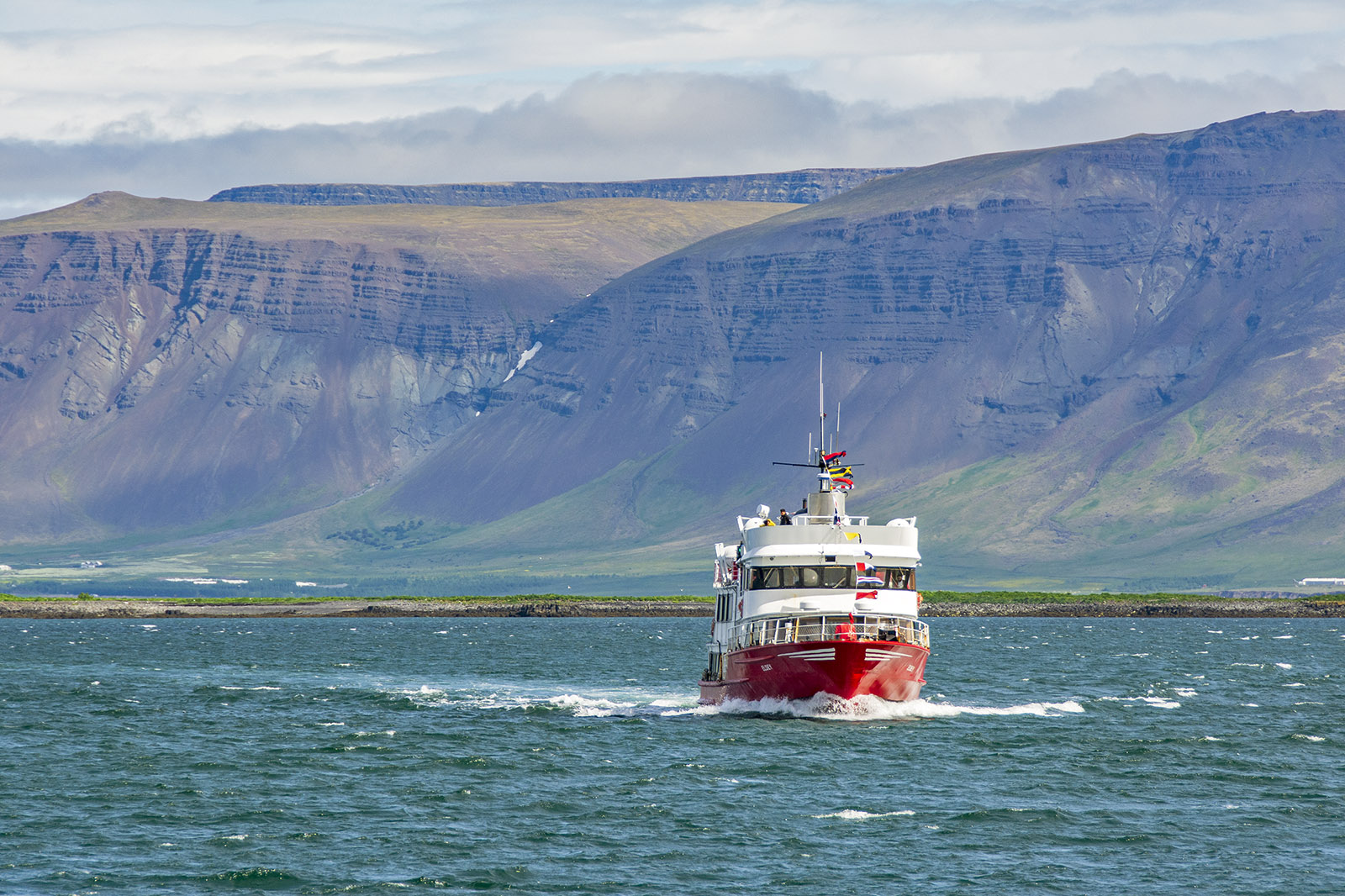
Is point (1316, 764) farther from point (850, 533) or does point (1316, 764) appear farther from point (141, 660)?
point (141, 660)

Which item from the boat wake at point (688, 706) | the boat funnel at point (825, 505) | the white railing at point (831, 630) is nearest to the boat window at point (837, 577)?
the white railing at point (831, 630)

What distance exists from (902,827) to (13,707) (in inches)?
2259

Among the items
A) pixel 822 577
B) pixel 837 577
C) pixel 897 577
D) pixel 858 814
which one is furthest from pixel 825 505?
pixel 858 814

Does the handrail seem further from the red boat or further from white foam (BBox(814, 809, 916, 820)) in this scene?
white foam (BBox(814, 809, 916, 820))

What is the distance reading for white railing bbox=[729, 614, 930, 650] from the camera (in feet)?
255

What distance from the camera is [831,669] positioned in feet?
257

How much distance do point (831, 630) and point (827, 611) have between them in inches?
57.5

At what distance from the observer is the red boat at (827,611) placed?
257ft

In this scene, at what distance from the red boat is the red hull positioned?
48 mm

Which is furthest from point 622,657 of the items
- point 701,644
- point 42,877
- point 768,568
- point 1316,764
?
point 42,877

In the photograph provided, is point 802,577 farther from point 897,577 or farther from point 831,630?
point 897,577

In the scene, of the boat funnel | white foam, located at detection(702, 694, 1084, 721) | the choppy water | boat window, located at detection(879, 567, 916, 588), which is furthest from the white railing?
the boat funnel

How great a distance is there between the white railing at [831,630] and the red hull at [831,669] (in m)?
0.44

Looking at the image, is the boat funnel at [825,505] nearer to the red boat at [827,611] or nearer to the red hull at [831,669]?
the red boat at [827,611]
